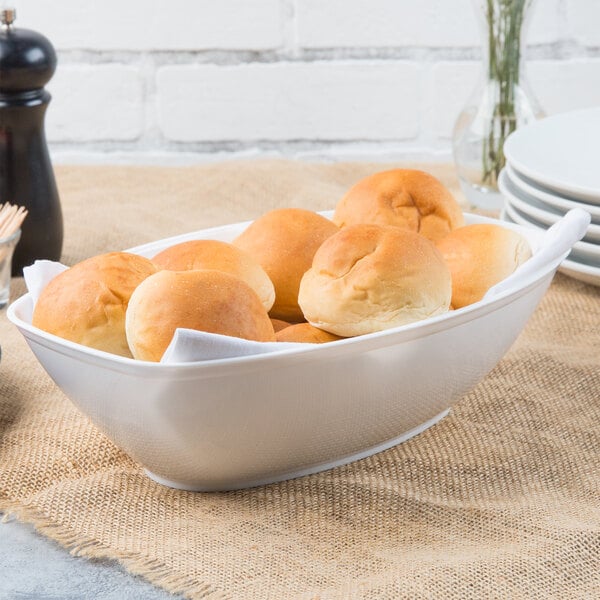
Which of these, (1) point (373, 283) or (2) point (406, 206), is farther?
(2) point (406, 206)

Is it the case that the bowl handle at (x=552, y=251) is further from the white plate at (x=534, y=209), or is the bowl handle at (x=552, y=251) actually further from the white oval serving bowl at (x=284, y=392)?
the white plate at (x=534, y=209)

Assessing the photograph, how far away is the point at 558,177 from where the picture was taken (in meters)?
0.88

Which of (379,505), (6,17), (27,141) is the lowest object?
(379,505)

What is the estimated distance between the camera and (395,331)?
0.53m

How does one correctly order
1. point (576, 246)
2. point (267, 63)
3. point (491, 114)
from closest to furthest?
point (576, 246) < point (491, 114) < point (267, 63)

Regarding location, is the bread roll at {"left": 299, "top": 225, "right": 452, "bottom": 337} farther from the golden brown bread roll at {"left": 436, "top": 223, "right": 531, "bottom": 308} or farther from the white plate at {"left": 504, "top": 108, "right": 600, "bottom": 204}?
the white plate at {"left": 504, "top": 108, "right": 600, "bottom": 204}

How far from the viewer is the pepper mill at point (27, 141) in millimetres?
898

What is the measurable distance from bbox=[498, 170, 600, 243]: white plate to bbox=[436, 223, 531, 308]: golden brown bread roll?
21 centimetres

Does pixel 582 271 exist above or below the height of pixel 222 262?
below

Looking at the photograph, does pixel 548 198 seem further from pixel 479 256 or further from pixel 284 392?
pixel 284 392

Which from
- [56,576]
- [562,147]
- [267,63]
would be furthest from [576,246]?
[267,63]

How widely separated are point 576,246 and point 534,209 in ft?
0.17

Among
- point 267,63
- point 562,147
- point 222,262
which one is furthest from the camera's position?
point 267,63

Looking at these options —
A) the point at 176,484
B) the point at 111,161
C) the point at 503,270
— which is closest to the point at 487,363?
the point at 503,270
